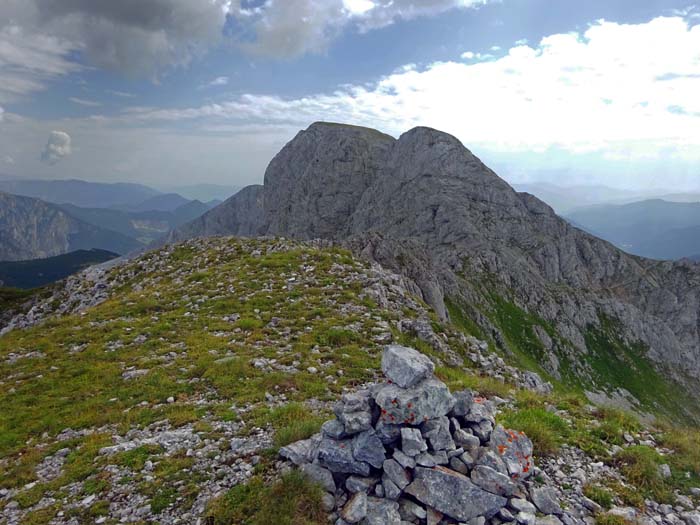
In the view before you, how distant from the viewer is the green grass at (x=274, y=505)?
8039 millimetres

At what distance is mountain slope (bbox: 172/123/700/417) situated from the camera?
91.2 metres

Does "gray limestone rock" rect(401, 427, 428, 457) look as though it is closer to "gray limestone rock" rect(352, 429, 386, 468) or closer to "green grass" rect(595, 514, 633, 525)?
"gray limestone rock" rect(352, 429, 386, 468)

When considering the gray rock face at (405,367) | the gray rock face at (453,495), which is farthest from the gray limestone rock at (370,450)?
the gray rock face at (405,367)

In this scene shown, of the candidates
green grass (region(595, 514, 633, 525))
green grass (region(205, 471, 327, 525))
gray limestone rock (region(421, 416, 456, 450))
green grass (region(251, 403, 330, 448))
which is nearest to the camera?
green grass (region(205, 471, 327, 525))

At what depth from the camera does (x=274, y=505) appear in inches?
327

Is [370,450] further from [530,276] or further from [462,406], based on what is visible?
[530,276]

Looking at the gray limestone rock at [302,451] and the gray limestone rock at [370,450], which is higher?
the gray limestone rock at [370,450]

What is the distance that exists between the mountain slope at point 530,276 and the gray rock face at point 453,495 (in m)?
54.4

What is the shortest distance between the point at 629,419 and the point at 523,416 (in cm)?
410

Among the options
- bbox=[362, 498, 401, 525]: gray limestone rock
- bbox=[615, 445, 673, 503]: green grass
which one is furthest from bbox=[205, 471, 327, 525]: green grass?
bbox=[615, 445, 673, 503]: green grass

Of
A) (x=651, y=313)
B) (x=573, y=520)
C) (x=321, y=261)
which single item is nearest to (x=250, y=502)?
(x=573, y=520)

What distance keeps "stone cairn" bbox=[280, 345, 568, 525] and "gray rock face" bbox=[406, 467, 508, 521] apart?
0.02 meters

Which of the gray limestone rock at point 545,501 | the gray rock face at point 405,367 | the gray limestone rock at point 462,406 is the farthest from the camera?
the gray limestone rock at point 462,406

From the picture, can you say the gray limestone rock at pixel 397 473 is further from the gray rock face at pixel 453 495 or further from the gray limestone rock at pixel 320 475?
the gray limestone rock at pixel 320 475
